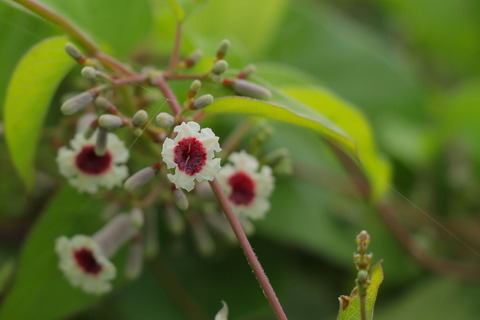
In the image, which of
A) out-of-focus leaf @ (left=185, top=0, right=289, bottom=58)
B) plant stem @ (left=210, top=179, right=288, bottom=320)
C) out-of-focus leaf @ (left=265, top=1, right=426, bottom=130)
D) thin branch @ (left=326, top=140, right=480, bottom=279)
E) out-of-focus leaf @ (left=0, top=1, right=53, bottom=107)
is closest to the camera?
plant stem @ (left=210, top=179, right=288, bottom=320)

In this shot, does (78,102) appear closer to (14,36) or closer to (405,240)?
(14,36)

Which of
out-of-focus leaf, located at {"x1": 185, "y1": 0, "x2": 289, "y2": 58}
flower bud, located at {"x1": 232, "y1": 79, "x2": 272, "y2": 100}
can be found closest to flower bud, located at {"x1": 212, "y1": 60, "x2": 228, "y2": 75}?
flower bud, located at {"x1": 232, "y1": 79, "x2": 272, "y2": 100}

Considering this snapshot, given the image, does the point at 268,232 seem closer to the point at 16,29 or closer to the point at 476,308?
the point at 476,308

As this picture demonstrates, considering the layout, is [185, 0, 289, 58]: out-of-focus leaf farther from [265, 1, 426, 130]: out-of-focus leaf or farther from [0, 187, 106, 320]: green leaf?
[0, 187, 106, 320]: green leaf

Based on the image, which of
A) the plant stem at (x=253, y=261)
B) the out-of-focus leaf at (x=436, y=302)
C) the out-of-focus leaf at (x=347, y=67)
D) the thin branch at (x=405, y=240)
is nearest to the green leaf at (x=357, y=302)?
the plant stem at (x=253, y=261)

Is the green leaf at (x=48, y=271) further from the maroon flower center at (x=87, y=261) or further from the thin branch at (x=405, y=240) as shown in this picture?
the thin branch at (x=405, y=240)

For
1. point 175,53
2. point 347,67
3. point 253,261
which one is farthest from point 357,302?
point 347,67

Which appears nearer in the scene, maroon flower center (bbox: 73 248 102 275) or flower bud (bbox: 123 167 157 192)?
flower bud (bbox: 123 167 157 192)

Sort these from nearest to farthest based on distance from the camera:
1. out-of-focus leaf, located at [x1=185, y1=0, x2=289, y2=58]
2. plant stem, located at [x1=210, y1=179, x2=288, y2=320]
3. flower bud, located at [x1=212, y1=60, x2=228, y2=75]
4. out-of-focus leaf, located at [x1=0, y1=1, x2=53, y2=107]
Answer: plant stem, located at [x1=210, y1=179, x2=288, y2=320] < flower bud, located at [x1=212, y1=60, x2=228, y2=75] < out-of-focus leaf, located at [x1=0, y1=1, x2=53, y2=107] < out-of-focus leaf, located at [x1=185, y1=0, x2=289, y2=58]
